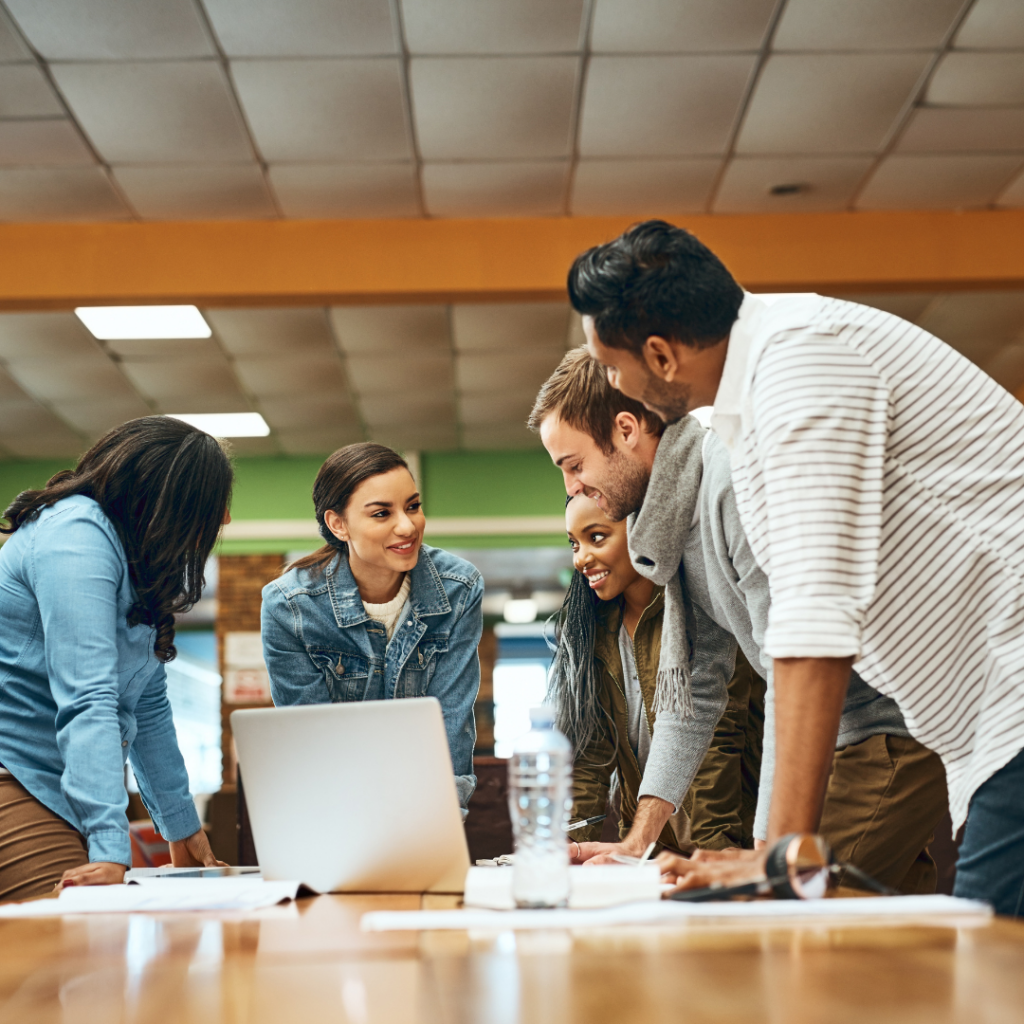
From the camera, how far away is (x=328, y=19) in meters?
3.47

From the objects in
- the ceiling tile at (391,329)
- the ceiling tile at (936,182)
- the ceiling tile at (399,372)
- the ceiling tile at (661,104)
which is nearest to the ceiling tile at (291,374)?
the ceiling tile at (399,372)

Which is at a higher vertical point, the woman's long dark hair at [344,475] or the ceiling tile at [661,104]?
the ceiling tile at [661,104]

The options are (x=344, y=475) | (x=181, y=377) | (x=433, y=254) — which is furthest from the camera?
(x=181, y=377)

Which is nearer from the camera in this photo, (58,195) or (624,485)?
(624,485)

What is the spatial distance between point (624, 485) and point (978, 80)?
293 cm

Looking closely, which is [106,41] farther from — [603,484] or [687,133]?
[603,484]

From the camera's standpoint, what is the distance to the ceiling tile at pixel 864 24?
346 cm

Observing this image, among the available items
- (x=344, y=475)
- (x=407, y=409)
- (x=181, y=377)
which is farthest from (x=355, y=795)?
(x=407, y=409)

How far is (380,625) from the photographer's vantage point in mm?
2301

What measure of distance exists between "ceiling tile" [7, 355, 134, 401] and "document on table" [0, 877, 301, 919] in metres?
5.31

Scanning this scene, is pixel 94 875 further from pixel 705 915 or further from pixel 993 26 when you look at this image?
pixel 993 26

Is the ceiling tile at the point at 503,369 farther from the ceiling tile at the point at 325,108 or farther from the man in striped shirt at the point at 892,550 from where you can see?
the man in striped shirt at the point at 892,550

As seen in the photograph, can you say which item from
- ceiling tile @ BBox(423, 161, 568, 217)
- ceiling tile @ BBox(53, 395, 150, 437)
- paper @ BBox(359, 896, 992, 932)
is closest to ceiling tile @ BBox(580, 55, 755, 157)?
ceiling tile @ BBox(423, 161, 568, 217)

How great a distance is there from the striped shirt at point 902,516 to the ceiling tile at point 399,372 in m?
5.01
